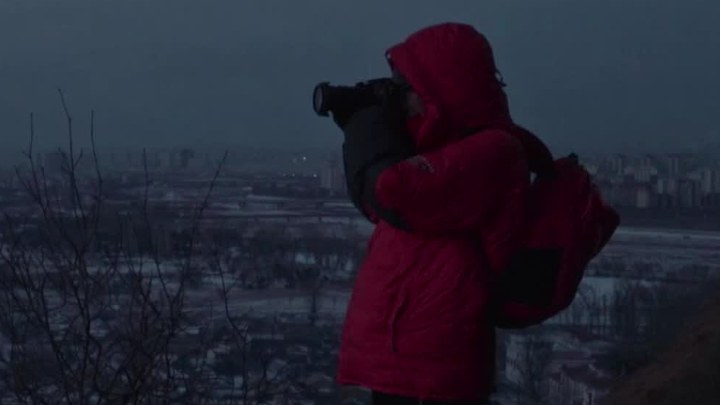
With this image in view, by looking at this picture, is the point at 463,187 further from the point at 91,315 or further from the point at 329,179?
the point at 329,179

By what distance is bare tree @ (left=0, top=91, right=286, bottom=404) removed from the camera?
4621mm

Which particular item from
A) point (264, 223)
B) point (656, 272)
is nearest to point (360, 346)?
point (264, 223)

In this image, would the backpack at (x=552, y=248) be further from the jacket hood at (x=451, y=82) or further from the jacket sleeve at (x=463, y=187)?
the jacket hood at (x=451, y=82)

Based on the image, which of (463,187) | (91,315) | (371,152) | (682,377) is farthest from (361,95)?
(682,377)

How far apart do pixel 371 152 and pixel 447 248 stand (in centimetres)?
30

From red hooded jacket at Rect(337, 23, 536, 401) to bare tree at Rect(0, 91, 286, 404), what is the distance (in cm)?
177

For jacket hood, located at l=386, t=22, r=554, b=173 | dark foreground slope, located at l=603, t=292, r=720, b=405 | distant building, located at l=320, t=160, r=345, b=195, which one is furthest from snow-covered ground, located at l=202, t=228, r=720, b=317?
jacket hood, located at l=386, t=22, r=554, b=173

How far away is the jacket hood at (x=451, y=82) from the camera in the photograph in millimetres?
3059

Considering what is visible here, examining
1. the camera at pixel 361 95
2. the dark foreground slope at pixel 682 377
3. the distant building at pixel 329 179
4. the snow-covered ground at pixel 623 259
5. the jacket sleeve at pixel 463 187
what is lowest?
the dark foreground slope at pixel 682 377

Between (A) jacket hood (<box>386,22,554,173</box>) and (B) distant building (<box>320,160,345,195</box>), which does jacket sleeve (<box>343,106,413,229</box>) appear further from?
(B) distant building (<box>320,160,345,195</box>)

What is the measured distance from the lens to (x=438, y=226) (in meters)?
3.02

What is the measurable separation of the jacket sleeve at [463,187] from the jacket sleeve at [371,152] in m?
0.04

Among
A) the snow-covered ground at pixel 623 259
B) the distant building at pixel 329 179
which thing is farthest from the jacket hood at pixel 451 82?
the distant building at pixel 329 179

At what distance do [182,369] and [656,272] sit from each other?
18.5 ft
